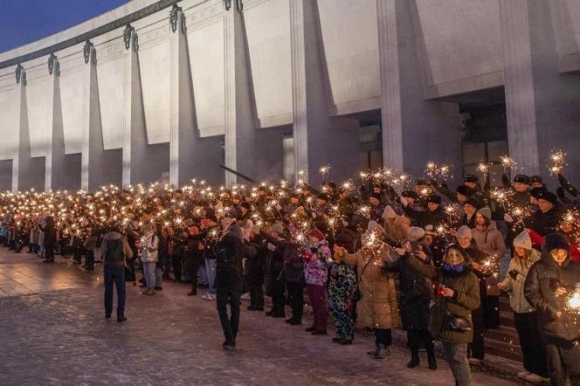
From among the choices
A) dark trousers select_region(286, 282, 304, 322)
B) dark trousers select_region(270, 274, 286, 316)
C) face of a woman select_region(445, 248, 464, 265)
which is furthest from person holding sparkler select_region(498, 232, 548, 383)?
dark trousers select_region(270, 274, 286, 316)

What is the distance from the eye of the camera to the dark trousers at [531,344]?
21.9 ft

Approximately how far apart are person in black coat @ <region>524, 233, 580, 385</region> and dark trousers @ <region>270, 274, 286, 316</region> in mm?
5807

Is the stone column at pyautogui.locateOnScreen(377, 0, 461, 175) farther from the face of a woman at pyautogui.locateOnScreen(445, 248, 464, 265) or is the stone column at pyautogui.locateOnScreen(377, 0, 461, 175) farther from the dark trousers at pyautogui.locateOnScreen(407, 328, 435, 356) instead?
the face of a woman at pyautogui.locateOnScreen(445, 248, 464, 265)

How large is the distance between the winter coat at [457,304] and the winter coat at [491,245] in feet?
6.23

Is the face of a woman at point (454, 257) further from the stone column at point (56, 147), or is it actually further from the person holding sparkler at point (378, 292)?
the stone column at point (56, 147)

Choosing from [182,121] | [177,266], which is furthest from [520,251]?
[182,121]

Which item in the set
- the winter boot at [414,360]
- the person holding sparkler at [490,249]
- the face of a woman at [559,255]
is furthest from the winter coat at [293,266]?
the face of a woman at [559,255]

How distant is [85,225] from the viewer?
19844 millimetres

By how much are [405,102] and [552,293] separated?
42.5 ft

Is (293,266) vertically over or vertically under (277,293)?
over

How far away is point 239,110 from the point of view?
25.7 metres

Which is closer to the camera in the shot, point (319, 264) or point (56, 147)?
point (319, 264)

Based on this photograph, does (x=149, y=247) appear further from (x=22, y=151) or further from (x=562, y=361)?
(x=22, y=151)

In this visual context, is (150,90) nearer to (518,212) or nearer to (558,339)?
(518,212)
